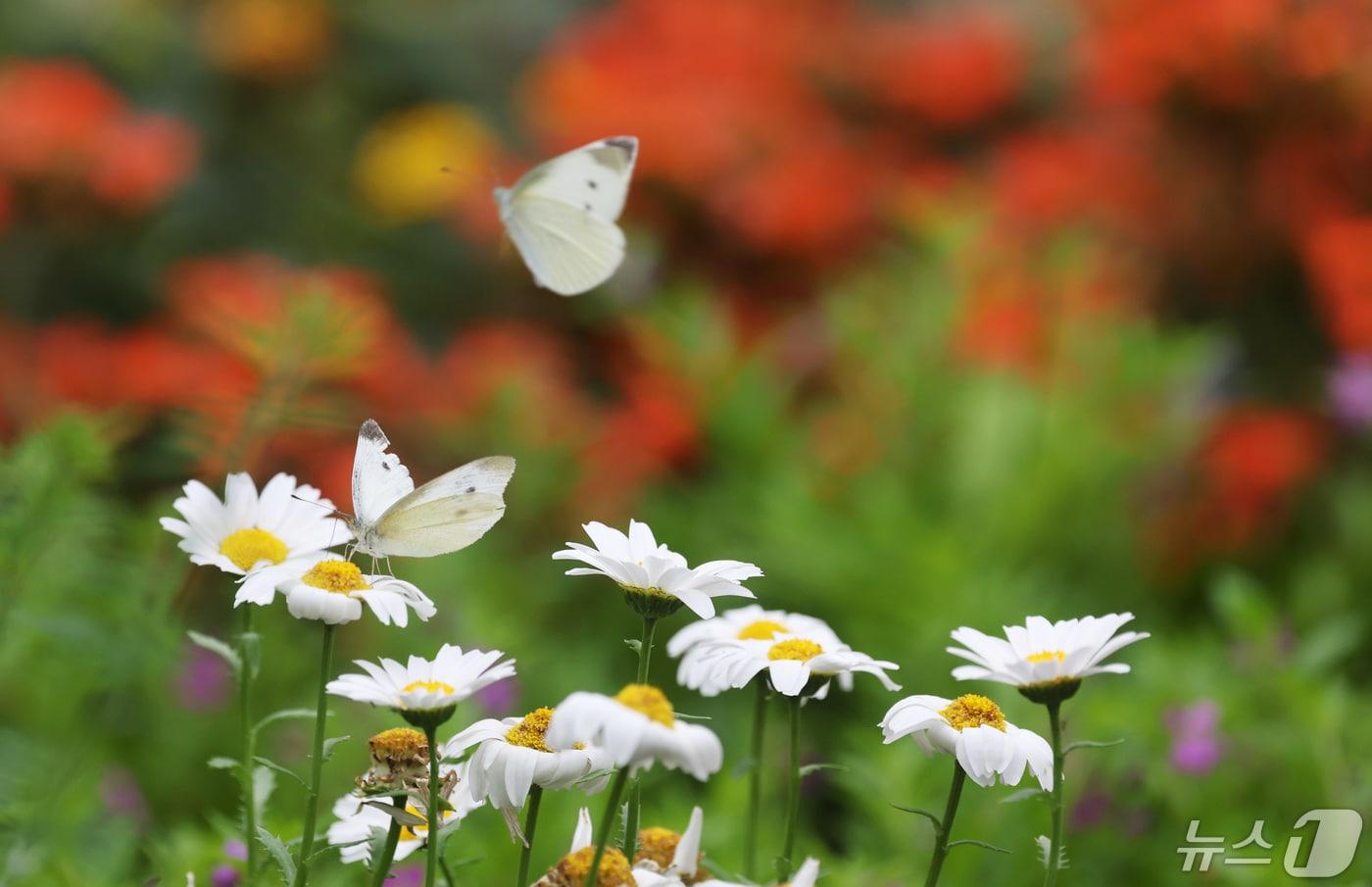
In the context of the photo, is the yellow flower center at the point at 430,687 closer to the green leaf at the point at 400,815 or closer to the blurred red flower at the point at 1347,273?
the green leaf at the point at 400,815

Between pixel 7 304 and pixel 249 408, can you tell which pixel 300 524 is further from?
pixel 7 304

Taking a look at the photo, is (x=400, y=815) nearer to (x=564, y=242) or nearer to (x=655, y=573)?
(x=655, y=573)

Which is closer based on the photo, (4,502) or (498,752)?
(498,752)

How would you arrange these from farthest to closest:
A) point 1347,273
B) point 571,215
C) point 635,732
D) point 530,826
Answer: point 1347,273
point 571,215
point 530,826
point 635,732

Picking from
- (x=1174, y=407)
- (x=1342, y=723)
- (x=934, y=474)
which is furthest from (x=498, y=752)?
(x=1174, y=407)

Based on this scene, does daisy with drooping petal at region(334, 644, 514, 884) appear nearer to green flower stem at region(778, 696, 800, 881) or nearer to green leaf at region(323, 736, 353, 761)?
green leaf at region(323, 736, 353, 761)

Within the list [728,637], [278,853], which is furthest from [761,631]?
[278,853]
